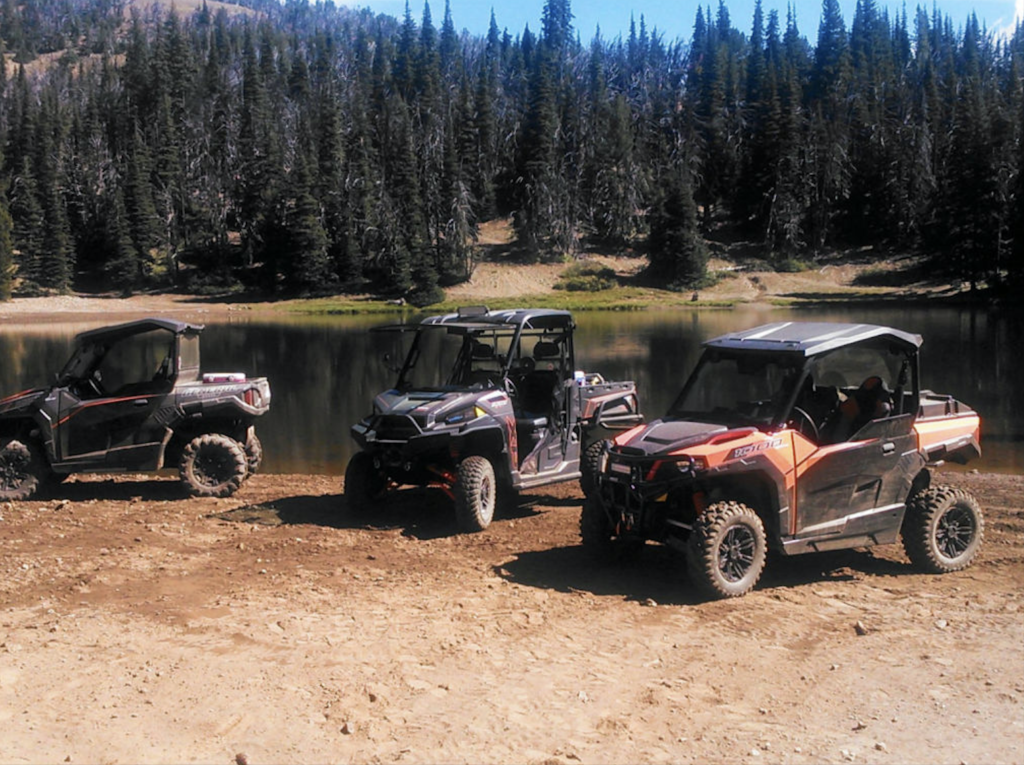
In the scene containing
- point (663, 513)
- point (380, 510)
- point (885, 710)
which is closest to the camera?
point (885, 710)

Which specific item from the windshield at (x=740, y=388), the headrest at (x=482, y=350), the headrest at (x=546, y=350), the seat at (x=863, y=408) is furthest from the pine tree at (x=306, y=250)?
the seat at (x=863, y=408)

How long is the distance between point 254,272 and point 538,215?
83.8ft

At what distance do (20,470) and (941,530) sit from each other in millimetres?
11233

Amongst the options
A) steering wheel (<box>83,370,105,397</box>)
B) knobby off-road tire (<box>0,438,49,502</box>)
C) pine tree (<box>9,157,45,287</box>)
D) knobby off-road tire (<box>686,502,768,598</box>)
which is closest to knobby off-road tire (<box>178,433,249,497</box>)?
steering wheel (<box>83,370,105,397</box>)

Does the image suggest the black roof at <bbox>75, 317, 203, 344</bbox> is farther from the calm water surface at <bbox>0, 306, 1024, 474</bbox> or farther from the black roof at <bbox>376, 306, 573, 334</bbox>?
the calm water surface at <bbox>0, 306, 1024, 474</bbox>

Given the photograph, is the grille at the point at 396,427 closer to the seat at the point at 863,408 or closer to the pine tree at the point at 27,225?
the seat at the point at 863,408

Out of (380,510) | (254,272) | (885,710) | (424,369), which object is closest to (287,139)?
(254,272)

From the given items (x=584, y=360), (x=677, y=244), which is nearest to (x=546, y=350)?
(x=584, y=360)

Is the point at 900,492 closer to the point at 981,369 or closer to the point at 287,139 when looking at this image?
the point at 981,369

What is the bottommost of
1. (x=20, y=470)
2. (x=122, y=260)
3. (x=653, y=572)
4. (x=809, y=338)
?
(x=653, y=572)

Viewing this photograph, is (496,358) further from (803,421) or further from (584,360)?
(584,360)

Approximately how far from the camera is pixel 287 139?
379 ft

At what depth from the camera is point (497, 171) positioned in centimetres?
11338

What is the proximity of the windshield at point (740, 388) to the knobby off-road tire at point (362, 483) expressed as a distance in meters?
4.18
